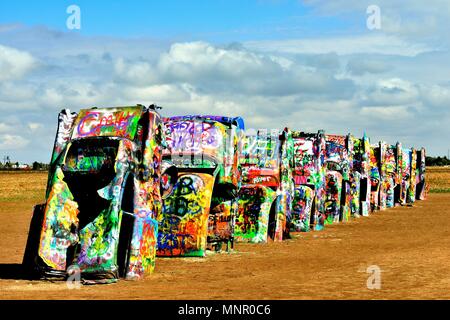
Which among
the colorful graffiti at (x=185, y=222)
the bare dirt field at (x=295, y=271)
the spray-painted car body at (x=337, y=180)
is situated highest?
the spray-painted car body at (x=337, y=180)

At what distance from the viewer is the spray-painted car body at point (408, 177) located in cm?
4853

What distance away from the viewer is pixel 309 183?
28922 millimetres

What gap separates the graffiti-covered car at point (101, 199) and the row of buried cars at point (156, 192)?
0.02m

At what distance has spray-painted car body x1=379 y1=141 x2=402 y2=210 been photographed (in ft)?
141

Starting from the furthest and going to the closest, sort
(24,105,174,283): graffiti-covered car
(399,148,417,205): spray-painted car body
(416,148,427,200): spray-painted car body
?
(416,148,427,200): spray-painted car body → (399,148,417,205): spray-painted car body → (24,105,174,283): graffiti-covered car

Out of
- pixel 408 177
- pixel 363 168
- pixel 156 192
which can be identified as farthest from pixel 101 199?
pixel 408 177

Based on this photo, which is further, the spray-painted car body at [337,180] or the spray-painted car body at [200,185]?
the spray-painted car body at [337,180]

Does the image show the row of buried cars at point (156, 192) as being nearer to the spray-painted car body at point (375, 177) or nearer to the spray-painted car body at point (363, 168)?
the spray-painted car body at point (363, 168)

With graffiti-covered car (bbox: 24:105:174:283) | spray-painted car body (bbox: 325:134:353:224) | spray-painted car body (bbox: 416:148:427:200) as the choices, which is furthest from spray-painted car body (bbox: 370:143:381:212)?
graffiti-covered car (bbox: 24:105:174:283)

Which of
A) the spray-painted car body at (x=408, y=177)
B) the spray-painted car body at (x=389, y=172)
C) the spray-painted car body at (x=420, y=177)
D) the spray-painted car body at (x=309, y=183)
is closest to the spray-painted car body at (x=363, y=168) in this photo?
the spray-painted car body at (x=389, y=172)

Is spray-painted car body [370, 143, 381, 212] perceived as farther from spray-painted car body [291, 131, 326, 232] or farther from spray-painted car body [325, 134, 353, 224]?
spray-painted car body [291, 131, 326, 232]

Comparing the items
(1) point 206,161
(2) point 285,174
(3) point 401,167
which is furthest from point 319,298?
(3) point 401,167

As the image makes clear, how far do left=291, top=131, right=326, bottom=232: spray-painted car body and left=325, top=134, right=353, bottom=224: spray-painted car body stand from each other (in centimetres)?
226
